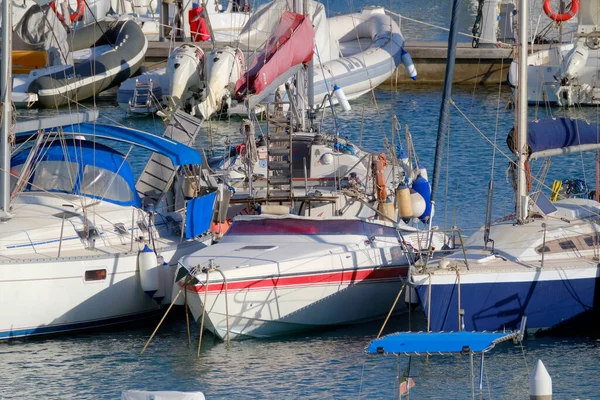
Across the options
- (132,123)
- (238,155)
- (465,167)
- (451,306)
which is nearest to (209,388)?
(451,306)

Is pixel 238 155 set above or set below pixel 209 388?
above

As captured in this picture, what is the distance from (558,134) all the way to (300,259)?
198 inches

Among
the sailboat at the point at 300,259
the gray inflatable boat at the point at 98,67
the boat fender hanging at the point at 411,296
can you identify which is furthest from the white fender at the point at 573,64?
the boat fender hanging at the point at 411,296

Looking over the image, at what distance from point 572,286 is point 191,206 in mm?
6262

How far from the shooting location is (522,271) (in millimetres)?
19953

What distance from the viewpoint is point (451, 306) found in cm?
1977

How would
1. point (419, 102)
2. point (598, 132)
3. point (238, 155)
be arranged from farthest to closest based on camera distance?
point (419, 102) < point (238, 155) < point (598, 132)

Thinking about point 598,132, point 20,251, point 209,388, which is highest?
point 598,132

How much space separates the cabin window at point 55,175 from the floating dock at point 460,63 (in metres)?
25.5

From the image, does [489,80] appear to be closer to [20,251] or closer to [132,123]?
[132,123]

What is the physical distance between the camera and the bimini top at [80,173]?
73.2 feet

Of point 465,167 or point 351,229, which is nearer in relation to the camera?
point 351,229

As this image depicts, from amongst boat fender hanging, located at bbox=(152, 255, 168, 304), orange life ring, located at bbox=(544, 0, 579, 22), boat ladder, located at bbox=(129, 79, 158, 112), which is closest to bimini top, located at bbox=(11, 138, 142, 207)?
boat fender hanging, located at bbox=(152, 255, 168, 304)

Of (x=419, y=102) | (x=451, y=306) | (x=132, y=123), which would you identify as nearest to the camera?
(x=451, y=306)
